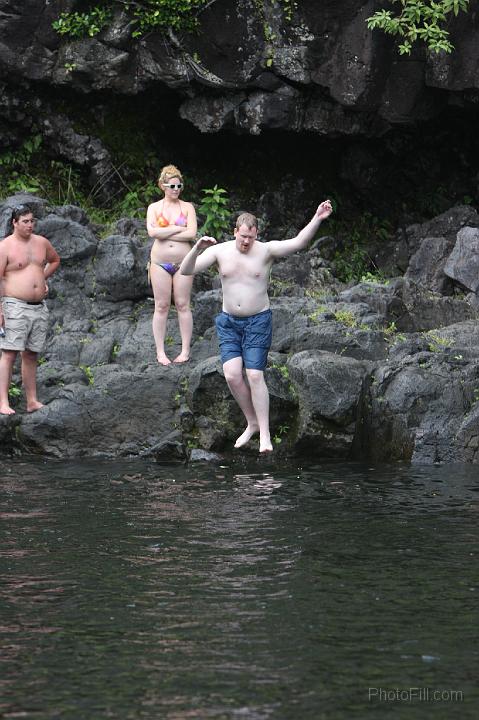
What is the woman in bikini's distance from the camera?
12.3 m

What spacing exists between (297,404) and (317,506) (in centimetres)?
264

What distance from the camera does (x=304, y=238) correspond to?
10.3m

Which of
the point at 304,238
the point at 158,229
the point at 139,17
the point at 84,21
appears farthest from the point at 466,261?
the point at 304,238

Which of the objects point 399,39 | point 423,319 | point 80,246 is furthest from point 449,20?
point 80,246

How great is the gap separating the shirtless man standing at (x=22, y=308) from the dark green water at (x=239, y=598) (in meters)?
2.11

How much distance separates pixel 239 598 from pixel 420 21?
11.7 metres

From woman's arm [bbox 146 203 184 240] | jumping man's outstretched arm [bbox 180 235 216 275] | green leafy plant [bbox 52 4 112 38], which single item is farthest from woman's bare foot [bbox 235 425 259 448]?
green leafy plant [bbox 52 4 112 38]

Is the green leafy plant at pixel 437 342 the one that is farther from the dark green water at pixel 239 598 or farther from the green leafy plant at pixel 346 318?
the dark green water at pixel 239 598

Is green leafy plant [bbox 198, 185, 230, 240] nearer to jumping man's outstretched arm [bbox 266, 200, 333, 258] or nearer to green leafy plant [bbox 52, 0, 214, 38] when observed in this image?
green leafy plant [bbox 52, 0, 214, 38]

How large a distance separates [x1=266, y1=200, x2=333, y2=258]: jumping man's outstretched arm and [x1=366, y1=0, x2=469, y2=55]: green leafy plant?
18.8 ft

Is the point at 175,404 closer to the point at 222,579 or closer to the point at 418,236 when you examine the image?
the point at 222,579

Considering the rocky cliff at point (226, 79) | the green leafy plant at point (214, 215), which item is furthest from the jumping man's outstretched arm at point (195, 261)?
the rocky cliff at point (226, 79)

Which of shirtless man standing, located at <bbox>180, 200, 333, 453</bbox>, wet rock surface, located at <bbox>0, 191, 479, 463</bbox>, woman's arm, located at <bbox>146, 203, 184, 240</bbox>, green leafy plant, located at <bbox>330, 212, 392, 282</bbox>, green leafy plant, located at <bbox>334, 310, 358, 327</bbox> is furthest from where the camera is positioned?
green leafy plant, located at <bbox>330, 212, 392, 282</bbox>

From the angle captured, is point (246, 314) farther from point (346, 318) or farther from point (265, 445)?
point (346, 318)
